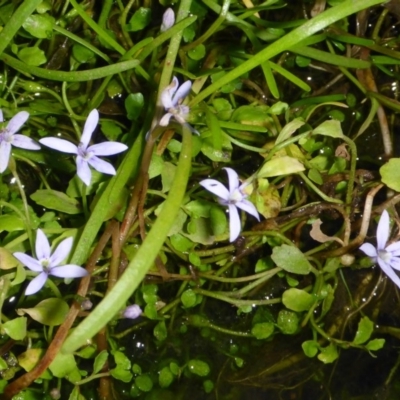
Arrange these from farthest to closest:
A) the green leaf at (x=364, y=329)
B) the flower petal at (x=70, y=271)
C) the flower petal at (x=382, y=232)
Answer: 1. the green leaf at (x=364, y=329)
2. the flower petal at (x=382, y=232)
3. the flower petal at (x=70, y=271)

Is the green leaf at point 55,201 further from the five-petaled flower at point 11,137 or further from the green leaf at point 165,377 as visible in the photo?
the green leaf at point 165,377

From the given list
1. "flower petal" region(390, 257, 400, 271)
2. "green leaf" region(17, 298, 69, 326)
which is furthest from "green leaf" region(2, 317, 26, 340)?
"flower petal" region(390, 257, 400, 271)

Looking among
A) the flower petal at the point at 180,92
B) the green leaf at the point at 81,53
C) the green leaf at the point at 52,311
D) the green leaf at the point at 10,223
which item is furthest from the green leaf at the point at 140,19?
the green leaf at the point at 52,311

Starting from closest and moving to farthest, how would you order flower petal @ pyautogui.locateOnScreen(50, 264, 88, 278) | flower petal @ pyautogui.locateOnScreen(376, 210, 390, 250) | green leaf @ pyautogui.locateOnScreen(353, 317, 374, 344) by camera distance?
1. flower petal @ pyautogui.locateOnScreen(50, 264, 88, 278)
2. flower petal @ pyautogui.locateOnScreen(376, 210, 390, 250)
3. green leaf @ pyautogui.locateOnScreen(353, 317, 374, 344)

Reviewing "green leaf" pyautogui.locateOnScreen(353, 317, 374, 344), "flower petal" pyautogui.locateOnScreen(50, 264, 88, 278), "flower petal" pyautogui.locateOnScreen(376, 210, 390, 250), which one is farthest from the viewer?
"green leaf" pyautogui.locateOnScreen(353, 317, 374, 344)

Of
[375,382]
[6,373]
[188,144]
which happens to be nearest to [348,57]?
[188,144]

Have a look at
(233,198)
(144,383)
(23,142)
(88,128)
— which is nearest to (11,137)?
(23,142)

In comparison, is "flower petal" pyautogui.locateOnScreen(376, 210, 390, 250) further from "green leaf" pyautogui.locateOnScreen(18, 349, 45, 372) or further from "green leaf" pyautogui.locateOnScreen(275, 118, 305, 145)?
"green leaf" pyautogui.locateOnScreen(18, 349, 45, 372)
